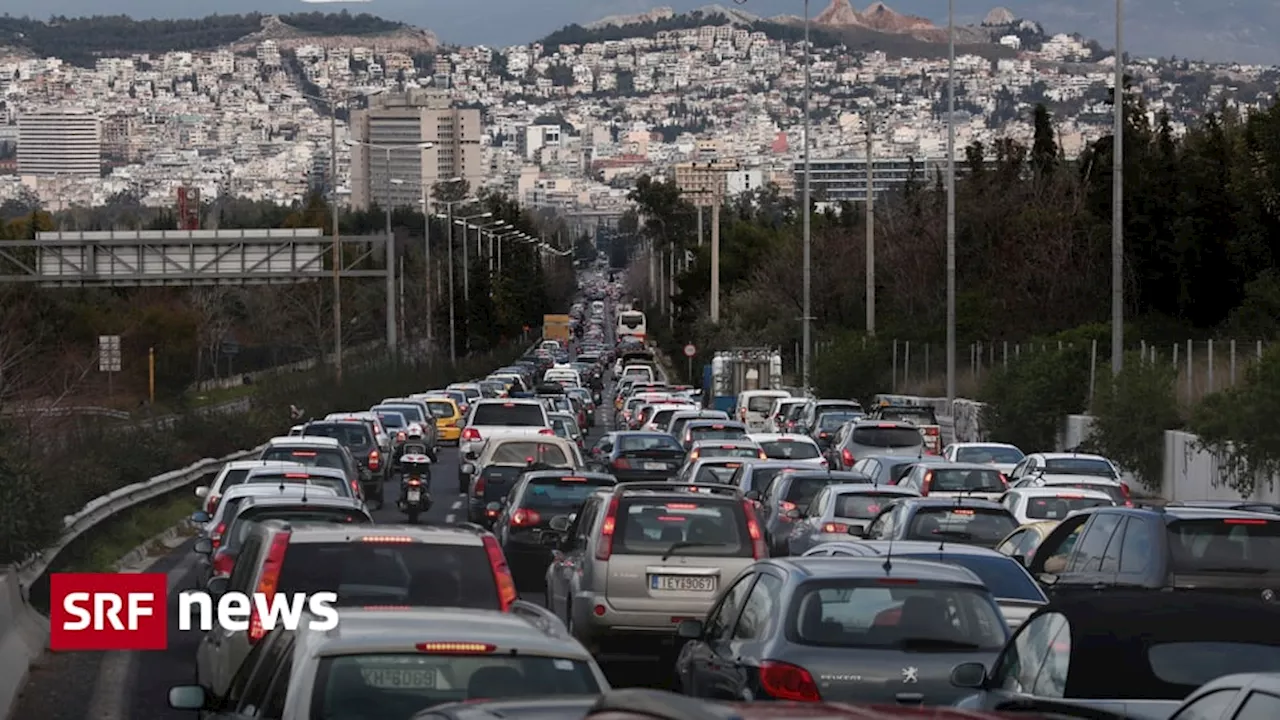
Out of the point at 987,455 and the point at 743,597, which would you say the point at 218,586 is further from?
the point at 987,455

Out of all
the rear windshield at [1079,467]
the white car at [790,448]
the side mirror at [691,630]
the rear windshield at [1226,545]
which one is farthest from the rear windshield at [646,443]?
the side mirror at [691,630]

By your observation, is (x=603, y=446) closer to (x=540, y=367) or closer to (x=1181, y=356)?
(x=1181, y=356)

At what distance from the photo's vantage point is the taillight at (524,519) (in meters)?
25.1

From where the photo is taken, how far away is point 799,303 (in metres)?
103

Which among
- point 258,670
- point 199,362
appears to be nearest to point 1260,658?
point 258,670

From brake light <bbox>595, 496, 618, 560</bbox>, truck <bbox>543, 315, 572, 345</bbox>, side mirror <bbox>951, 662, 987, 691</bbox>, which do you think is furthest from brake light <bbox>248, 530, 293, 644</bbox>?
truck <bbox>543, 315, 572, 345</bbox>

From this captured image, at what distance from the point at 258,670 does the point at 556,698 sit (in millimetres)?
2777

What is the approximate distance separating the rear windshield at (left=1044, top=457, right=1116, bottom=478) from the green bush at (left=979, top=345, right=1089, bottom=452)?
18.3 meters

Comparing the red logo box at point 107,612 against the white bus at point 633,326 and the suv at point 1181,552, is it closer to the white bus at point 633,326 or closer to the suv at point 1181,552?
the suv at point 1181,552

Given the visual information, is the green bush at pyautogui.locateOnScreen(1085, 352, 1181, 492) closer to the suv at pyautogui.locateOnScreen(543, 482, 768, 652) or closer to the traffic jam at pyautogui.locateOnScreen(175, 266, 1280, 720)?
the traffic jam at pyautogui.locateOnScreen(175, 266, 1280, 720)

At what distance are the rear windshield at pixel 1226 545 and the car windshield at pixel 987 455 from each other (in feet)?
70.2

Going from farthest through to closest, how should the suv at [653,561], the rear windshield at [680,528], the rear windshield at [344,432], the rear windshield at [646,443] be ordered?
the rear windshield at [344,432] → the rear windshield at [646,443] → the rear windshield at [680,528] → the suv at [653,561]

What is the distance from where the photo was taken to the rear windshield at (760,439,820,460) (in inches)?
1490

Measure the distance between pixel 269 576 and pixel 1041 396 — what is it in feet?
136
